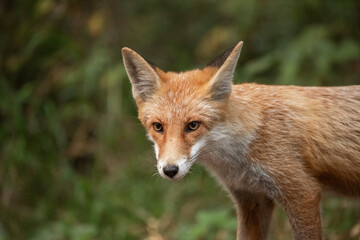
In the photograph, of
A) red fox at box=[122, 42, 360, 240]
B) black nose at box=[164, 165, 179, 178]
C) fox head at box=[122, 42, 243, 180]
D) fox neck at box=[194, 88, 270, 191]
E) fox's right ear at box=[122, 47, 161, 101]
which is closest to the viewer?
black nose at box=[164, 165, 179, 178]

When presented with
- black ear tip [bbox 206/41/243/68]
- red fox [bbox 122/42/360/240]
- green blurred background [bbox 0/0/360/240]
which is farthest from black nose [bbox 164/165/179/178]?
green blurred background [bbox 0/0/360/240]

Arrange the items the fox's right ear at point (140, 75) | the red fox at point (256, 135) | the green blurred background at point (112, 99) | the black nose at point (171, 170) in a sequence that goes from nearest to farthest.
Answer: the black nose at point (171, 170), the red fox at point (256, 135), the fox's right ear at point (140, 75), the green blurred background at point (112, 99)

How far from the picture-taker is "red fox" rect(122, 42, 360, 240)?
13.8 feet

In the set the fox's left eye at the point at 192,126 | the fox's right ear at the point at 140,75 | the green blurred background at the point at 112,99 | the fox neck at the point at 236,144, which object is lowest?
the green blurred background at the point at 112,99

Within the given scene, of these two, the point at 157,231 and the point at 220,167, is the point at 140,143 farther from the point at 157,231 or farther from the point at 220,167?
the point at 220,167

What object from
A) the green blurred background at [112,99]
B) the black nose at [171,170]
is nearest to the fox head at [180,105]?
the black nose at [171,170]

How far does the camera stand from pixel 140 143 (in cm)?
897

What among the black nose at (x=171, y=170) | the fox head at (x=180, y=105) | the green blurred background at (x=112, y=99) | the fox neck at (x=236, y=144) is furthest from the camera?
the green blurred background at (x=112, y=99)

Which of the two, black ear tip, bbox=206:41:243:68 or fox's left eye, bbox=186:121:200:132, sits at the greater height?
black ear tip, bbox=206:41:243:68

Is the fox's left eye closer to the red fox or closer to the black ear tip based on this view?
the red fox

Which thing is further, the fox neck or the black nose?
the fox neck

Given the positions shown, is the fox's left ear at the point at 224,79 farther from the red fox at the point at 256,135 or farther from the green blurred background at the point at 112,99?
the green blurred background at the point at 112,99

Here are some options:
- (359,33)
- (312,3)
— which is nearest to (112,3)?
(312,3)

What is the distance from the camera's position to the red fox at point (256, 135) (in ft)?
13.8
